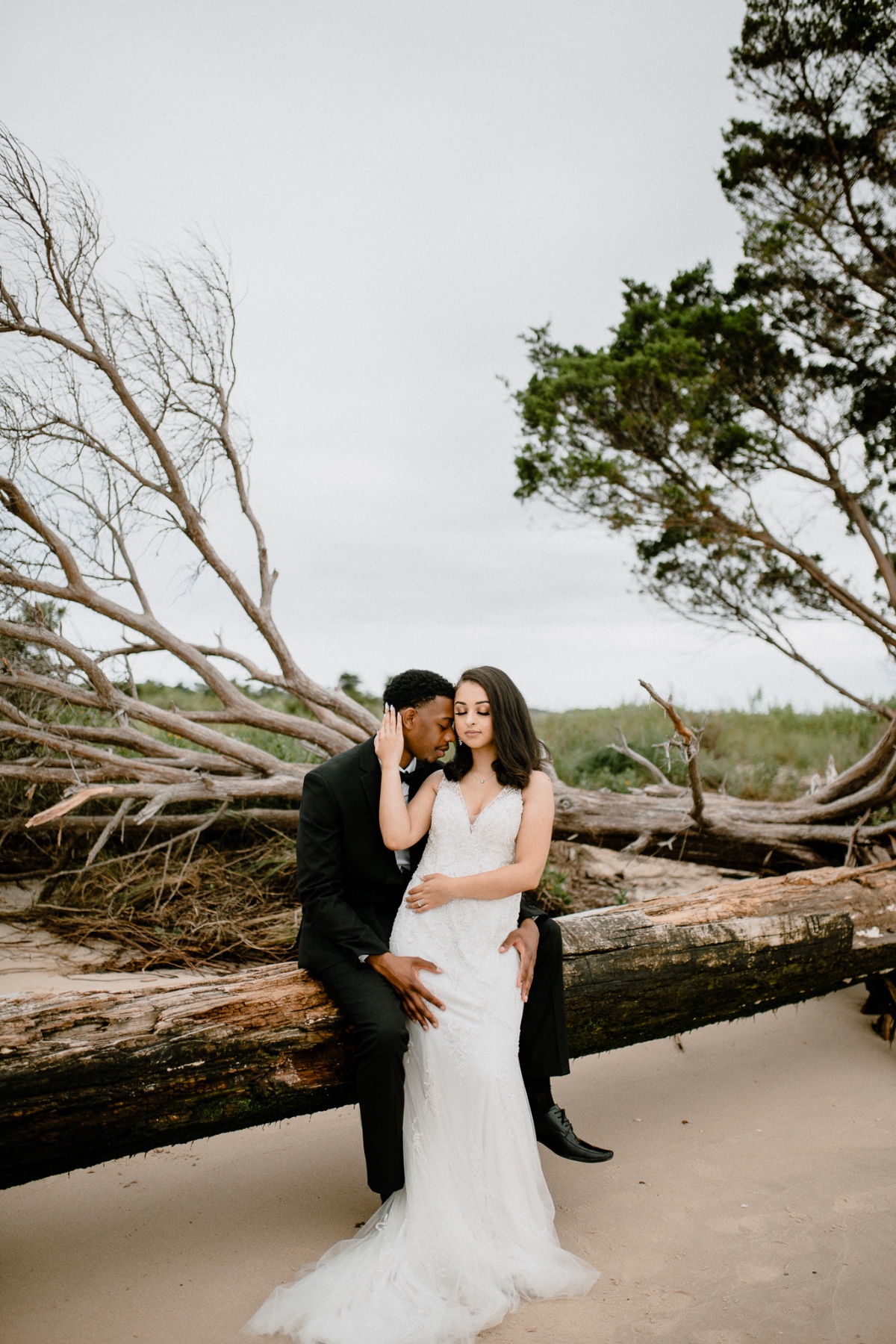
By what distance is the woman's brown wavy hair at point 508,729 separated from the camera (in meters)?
3.42

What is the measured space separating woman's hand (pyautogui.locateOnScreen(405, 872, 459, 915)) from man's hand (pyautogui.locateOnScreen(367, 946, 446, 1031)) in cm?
20

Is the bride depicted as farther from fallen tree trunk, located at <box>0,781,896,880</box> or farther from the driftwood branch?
fallen tree trunk, located at <box>0,781,896,880</box>

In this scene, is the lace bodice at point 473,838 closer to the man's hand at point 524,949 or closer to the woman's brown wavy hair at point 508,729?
the woman's brown wavy hair at point 508,729

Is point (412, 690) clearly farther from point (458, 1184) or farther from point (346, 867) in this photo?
point (458, 1184)

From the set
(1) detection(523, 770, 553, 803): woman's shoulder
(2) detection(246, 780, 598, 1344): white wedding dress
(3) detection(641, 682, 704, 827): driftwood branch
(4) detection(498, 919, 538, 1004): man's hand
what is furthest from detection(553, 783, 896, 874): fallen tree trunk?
(2) detection(246, 780, 598, 1344): white wedding dress

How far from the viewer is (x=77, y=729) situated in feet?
21.8

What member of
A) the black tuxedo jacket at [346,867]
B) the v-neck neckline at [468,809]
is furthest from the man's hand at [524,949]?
the v-neck neckline at [468,809]

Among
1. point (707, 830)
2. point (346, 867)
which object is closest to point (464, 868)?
point (346, 867)

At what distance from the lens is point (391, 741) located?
3.36m

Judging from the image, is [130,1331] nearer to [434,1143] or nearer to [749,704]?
[434,1143]

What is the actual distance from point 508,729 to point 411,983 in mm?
1014

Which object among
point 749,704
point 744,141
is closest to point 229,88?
point 744,141

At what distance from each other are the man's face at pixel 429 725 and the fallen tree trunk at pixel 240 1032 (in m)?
1.00

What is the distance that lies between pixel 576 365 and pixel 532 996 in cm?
895
